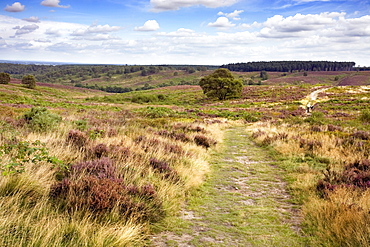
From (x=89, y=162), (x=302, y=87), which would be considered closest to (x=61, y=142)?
(x=89, y=162)

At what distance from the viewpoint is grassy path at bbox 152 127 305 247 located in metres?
4.69

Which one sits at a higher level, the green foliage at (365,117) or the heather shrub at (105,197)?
the heather shrub at (105,197)

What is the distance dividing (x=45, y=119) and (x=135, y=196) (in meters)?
9.06

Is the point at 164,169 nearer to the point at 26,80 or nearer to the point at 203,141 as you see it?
the point at 203,141

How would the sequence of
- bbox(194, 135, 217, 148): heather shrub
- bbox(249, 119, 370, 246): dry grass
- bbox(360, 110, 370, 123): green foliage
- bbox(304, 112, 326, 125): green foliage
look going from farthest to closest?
bbox(360, 110, 370, 123): green foliage < bbox(304, 112, 326, 125): green foliage < bbox(194, 135, 217, 148): heather shrub < bbox(249, 119, 370, 246): dry grass

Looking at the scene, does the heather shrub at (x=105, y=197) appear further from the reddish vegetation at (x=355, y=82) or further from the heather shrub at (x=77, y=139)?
the reddish vegetation at (x=355, y=82)

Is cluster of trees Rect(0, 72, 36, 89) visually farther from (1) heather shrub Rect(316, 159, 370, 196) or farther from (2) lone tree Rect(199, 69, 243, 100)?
(1) heather shrub Rect(316, 159, 370, 196)

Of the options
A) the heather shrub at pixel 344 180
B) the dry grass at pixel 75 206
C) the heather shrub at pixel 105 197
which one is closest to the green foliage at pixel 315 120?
the heather shrub at pixel 344 180

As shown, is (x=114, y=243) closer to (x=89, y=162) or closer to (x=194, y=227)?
(x=194, y=227)

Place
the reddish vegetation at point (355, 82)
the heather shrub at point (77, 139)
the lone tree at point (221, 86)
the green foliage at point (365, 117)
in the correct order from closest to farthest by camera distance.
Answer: the heather shrub at point (77, 139), the green foliage at point (365, 117), the lone tree at point (221, 86), the reddish vegetation at point (355, 82)

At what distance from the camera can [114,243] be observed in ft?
12.9

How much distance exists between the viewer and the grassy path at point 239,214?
185 inches

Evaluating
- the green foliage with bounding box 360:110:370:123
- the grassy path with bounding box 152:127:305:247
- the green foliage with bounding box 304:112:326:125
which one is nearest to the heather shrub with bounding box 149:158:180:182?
the grassy path with bounding box 152:127:305:247

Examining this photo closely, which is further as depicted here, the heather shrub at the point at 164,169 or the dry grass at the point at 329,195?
the heather shrub at the point at 164,169
